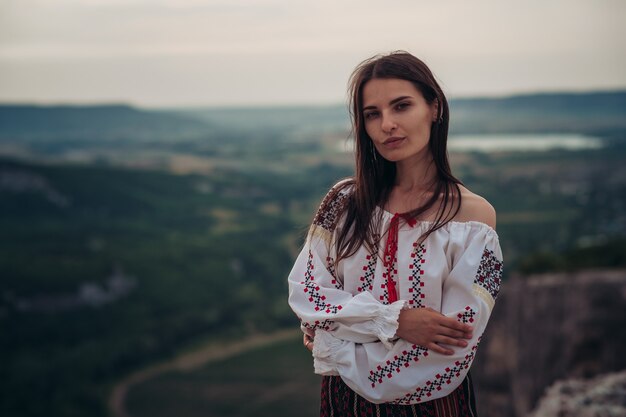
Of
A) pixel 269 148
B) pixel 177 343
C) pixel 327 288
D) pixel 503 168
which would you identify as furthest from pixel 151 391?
pixel 269 148

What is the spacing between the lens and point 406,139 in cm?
306

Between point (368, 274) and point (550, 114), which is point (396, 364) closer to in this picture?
point (368, 274)

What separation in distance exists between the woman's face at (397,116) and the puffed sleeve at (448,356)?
0.36m

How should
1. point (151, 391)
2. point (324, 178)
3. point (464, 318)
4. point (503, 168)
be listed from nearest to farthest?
point (464, 318)
point (151, 391)
point (503, 168)
point (324, 178)

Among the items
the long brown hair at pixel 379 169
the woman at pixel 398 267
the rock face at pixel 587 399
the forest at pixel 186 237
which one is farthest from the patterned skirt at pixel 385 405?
the forest at pixel 186 237

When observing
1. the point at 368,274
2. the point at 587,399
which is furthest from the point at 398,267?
the point at 587,399

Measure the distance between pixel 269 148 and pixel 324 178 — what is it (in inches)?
1774

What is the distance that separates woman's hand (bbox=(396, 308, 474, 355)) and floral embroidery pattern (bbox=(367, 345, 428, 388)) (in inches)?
1.4

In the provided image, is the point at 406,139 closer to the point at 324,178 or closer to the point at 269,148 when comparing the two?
the point at 324,178

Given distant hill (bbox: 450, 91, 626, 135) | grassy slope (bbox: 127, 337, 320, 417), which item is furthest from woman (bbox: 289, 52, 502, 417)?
distant hill (bbox: 450, 91, 626, 135)

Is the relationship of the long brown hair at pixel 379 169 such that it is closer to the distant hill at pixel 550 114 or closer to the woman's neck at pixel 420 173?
the woman's neck at pixel 420 173

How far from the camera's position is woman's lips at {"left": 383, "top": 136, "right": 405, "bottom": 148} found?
3.06 metres

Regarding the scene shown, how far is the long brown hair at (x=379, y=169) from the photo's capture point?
9.96ft

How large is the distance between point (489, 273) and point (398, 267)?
1.06ft
